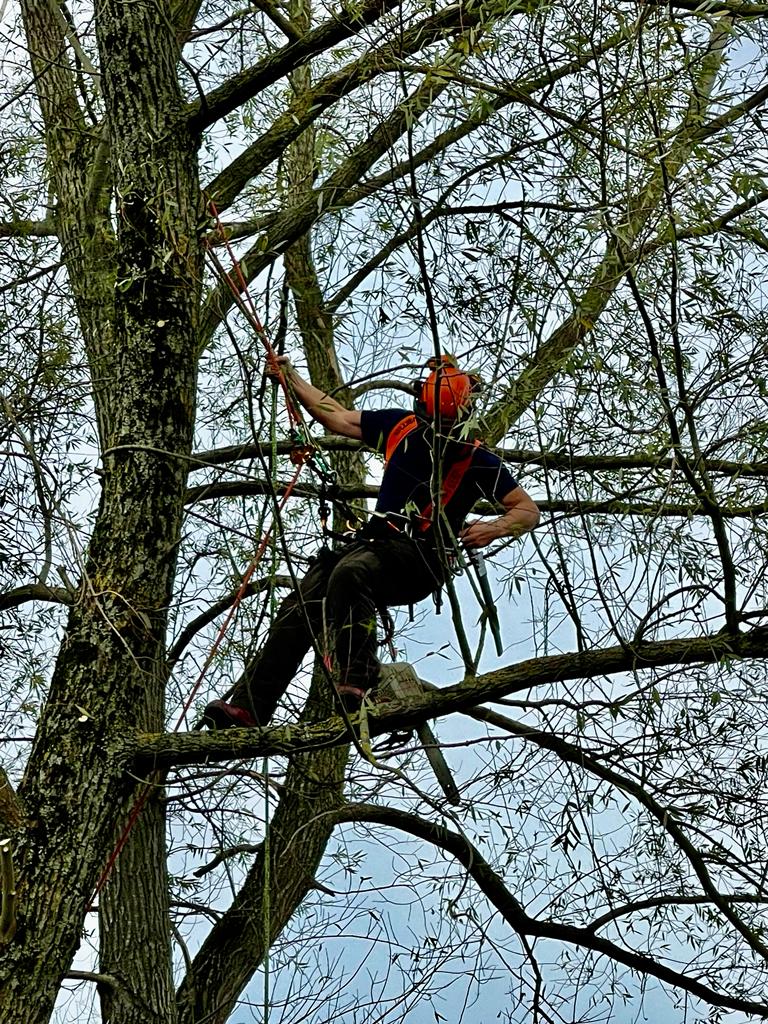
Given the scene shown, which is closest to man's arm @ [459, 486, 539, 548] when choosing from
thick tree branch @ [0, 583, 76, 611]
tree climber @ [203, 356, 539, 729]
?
tree climber @ [203, 356, 539, 729]

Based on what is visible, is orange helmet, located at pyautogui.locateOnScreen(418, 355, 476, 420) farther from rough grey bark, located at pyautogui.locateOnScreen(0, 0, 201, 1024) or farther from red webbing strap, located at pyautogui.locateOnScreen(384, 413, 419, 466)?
rough grey bark, located at pyautogui.locateOnScreen(0, 0, 201, 1024)

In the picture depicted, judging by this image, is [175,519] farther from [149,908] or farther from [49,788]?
[149,908]

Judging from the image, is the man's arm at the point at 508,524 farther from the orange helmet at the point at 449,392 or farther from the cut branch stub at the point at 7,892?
the cut branch stub at the point at 7,892

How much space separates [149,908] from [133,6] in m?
3.48

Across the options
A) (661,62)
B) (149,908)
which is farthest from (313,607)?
(661,62)

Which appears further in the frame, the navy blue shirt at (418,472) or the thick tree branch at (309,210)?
the navy blue shirt at (418,472)

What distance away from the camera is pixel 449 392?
14.5 ft

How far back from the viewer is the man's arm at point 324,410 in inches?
196

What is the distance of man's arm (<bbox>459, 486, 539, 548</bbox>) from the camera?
15.0 feet

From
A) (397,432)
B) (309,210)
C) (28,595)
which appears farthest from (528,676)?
(28,595)

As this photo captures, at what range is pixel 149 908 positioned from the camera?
5.39 metres

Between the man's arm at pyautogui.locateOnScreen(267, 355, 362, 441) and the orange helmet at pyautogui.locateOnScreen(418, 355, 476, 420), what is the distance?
0.53 metres

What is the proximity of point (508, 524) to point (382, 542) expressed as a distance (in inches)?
17.4

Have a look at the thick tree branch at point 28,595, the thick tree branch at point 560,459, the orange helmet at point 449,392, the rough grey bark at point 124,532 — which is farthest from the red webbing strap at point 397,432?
the thick tree branch at point 28,595
